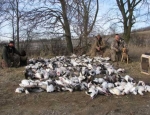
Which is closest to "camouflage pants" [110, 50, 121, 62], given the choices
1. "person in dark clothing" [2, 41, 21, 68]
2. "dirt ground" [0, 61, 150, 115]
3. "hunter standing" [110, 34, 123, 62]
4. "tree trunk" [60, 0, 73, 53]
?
"hunter standing" [110, 34, 123, 62]

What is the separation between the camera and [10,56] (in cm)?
1133

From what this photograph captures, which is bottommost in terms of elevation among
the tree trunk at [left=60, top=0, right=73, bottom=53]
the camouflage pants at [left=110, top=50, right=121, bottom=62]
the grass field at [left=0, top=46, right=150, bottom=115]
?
the grass field at [left=0, top=46, right=150, bottom=115]

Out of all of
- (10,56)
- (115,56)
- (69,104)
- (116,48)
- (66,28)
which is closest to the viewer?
(69,104)

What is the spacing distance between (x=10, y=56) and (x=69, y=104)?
6219 millimetres

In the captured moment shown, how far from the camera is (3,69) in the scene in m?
10.9

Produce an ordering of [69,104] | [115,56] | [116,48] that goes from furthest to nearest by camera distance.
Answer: [115,56] < [116,48] < [69,104]

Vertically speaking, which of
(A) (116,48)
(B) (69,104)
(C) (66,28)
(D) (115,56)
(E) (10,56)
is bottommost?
(B) (69,104)

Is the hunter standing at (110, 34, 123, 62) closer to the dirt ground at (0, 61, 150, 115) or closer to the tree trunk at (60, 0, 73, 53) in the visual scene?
the tree trunk at (60, 0, 73, 53)

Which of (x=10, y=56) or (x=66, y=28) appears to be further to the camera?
(x=66, y=28)

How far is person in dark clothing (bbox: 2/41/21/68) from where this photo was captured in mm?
11164

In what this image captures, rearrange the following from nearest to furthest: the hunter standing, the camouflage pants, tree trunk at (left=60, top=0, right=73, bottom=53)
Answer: the hunter standing → the camouflage pants → tree trunk at (left=60, top=0, right=73, bottom=53)

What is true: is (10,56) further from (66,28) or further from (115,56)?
(66,28)

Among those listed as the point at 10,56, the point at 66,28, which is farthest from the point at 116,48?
the point at 66,28

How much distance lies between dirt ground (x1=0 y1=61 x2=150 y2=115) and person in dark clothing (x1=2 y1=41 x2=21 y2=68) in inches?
168
